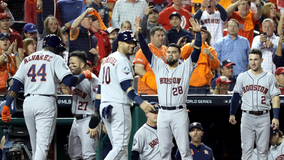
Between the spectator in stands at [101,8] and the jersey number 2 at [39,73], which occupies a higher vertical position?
the spectator in stands at [101,8]

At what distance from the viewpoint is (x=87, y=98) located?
5262 millimetres

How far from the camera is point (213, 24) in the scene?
7672mm

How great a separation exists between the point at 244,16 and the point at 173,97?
403 centimetres

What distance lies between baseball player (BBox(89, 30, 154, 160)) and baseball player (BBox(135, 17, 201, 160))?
1.47 feet

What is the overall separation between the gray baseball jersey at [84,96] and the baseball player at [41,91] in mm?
375

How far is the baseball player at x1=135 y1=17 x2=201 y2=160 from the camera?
4.55 m

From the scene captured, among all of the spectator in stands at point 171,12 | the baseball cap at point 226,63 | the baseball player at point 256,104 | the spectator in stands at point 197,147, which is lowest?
the spectator in stands at point 197,147

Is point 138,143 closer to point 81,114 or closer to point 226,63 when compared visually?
point 81,114

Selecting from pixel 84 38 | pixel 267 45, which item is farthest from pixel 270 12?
pixel 84 38

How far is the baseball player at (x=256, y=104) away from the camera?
508 cm

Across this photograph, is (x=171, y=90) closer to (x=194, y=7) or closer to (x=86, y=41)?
(x=86, y=41)

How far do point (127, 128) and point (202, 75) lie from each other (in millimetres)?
1973

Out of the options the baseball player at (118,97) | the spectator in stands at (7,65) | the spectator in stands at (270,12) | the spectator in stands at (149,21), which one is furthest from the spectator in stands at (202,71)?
the spectator in stands at (270,12)

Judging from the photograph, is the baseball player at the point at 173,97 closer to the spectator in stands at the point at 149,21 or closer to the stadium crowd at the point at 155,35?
the stadium crowd at the point at 155,35
